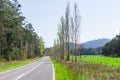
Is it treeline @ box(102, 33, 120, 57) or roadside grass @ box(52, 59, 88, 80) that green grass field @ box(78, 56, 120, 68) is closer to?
roadside grass @ box(52, 59, 88, 80)

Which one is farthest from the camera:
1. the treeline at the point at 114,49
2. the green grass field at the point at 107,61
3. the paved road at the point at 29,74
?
the treeline at the point at 114,49

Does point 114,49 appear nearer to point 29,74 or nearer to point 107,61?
point 107,61

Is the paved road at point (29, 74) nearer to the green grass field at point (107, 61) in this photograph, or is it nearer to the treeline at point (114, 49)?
the green grass field at point (107, 61)

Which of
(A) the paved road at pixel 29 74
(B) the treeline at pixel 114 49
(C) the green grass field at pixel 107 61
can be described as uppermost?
(B) the treeline at pixel 114 49

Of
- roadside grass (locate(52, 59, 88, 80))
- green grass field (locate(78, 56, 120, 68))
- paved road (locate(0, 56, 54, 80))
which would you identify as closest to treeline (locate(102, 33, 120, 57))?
green grass field (locate(78, 56, 120, 68))

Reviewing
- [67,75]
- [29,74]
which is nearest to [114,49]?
[29,74]

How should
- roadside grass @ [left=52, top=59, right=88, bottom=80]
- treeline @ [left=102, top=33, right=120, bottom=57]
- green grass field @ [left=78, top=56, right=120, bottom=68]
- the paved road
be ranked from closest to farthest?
roadside grass @ [left=52, top=59, right=88, bottom=80] → the paved road → green grass field @ [left=78, top=56, right=120, bottom=68] → treeline @ [left=102, top=33, right=120, bottom=57]

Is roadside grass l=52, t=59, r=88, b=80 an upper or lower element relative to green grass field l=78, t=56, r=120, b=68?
lower

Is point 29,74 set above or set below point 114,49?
below

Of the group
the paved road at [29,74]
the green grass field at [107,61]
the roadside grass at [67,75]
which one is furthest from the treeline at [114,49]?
the roadside grass at [67,75]

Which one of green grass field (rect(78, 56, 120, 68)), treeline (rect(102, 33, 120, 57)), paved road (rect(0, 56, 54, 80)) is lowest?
paved road (rect(0, 56, 54, 80))

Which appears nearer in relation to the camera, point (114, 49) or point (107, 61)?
point (107, 61)

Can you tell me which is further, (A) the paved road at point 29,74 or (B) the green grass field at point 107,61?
(B) the green grass field at point 107,61

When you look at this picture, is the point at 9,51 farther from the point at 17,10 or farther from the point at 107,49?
the point at 107,49
